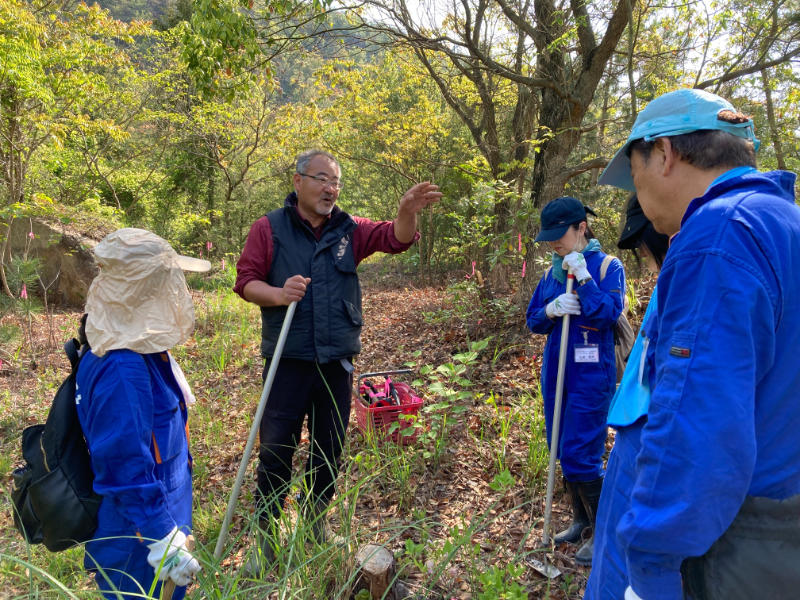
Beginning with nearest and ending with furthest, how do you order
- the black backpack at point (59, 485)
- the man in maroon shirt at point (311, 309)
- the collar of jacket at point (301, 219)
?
the black backpack at point (59, 485) → the man in maroon shirt at point (311, 309) → the collar of jacket at point (301, 219)

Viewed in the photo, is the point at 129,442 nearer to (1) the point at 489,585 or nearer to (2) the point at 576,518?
(1) the point at 489,585

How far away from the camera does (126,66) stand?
10516 mm

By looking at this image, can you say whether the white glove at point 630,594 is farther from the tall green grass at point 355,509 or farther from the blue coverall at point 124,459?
the blue coverall at point 124,459

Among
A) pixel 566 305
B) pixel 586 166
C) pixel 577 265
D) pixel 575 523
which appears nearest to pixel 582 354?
pixel 566 305

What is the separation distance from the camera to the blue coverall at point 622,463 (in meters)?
1.12

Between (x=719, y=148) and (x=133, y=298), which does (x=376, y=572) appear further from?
(x=719, y=148)

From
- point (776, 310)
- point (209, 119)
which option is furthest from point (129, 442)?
point (209, 119)

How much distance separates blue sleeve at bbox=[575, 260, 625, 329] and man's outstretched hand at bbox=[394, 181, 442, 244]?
101 cm

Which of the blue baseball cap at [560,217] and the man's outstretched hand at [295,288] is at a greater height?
the blue baseball cap at [560,217]

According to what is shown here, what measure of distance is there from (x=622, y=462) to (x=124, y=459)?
1630 millimetres

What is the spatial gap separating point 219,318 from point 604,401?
619 centimetres

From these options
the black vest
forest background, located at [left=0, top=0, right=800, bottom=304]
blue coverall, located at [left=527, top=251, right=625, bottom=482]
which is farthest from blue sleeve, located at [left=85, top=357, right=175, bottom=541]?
forest background, located at [left=0, top=0, right=800, bottom=304]

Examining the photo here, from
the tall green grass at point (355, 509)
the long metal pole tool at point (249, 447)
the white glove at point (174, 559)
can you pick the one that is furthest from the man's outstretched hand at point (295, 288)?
the white glove at point (174, 559)

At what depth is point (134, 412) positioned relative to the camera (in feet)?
5.55
